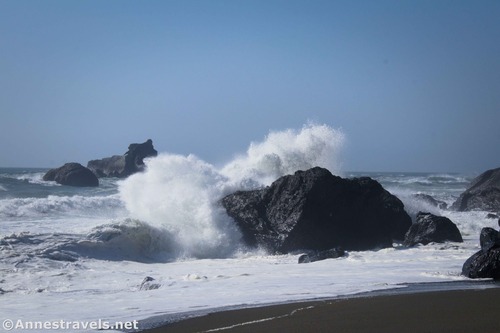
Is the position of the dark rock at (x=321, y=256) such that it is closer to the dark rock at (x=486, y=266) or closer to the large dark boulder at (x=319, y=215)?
the large dark boulder at (x=319, y=215)

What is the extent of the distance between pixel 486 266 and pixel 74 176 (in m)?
40.7

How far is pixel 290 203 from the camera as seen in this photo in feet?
47.8

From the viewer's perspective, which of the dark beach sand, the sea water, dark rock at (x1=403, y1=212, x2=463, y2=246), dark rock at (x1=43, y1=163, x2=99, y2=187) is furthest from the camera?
dark rock at (x1=43, y1=163, x2=99, y2=187)

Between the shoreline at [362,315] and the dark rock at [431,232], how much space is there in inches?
229

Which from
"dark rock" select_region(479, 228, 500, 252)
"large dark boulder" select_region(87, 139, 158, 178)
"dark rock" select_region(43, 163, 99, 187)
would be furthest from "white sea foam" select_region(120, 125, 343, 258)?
"large dark boulder" select_region(87, 139, 158, 178)

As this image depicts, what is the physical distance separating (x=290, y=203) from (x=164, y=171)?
5406 millimetres

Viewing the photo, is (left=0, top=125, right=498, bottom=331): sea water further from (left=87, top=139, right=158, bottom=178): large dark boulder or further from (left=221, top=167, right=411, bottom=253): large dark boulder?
(left=87, top=139, right=158, bottom=178): large dark boulder

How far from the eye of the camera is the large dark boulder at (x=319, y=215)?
45.9 feet

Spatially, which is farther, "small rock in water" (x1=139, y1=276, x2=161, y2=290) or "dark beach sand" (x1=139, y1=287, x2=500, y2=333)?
"small rock in water" (x1=139, y1=276, x2=161, y2=290)

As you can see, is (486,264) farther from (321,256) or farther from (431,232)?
(431,232)

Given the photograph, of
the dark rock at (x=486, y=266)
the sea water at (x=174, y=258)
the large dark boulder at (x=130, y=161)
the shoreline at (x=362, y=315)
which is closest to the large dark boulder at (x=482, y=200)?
the sea water at (x=174, y=258)

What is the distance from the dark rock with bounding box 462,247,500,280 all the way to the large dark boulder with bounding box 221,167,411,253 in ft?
15.8

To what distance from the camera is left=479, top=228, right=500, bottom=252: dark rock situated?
9234 millimetres

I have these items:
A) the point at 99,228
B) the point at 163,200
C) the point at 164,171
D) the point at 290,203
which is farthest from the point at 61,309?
the point at 164,171
